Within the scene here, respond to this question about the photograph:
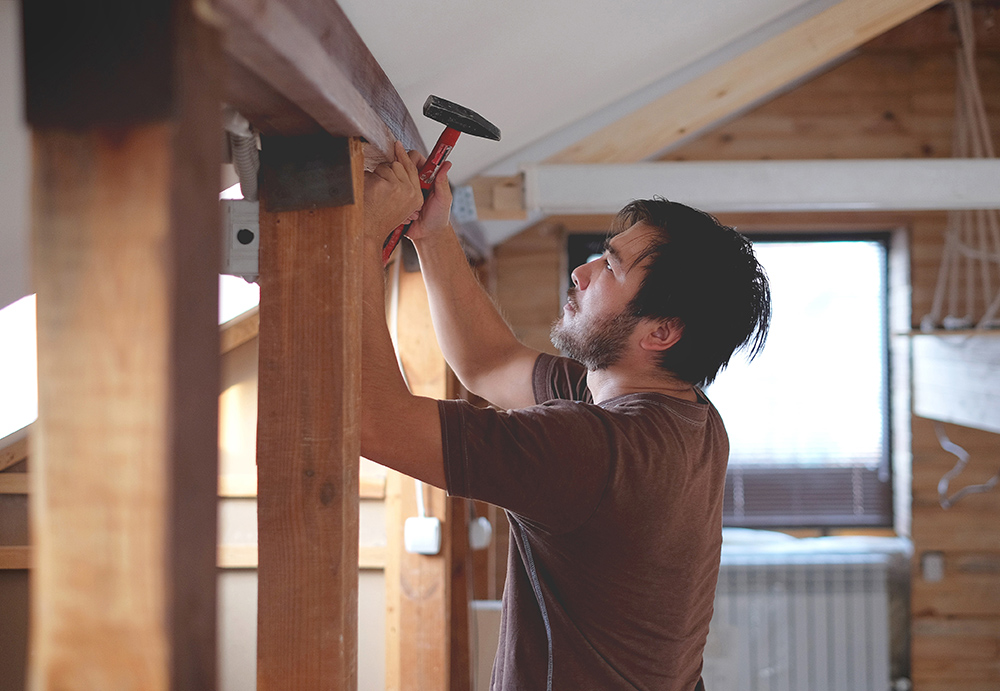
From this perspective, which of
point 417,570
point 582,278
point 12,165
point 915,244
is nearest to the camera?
point 12,165

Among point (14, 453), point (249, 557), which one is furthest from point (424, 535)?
point (14, 453)

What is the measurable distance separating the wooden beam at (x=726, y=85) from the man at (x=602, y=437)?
0.52 metres

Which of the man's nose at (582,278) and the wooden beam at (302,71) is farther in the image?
the man's nose at (582,278)

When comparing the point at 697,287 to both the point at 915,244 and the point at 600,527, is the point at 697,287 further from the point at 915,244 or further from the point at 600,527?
the point at 915,244

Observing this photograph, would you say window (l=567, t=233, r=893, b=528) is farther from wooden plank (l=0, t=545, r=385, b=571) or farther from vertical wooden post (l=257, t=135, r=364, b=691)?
vertical wooden post (l=257, t=135, r=364, b=691)

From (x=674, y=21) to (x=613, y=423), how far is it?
0.95m

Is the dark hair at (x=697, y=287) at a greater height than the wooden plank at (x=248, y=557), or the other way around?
the dark hair at (x=697, y=287)

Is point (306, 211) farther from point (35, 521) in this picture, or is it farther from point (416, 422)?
point (35, 521)

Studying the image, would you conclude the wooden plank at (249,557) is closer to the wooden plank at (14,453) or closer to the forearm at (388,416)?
the wooden plank at (14,453)

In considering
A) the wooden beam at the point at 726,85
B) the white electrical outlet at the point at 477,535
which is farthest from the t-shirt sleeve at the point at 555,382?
the white electrical outlet at the point at 477,535

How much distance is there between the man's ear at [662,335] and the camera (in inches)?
45.3

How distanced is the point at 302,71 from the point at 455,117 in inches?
14.5

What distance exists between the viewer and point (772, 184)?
5.84 ft

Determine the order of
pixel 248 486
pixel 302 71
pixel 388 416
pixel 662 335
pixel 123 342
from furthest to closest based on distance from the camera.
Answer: pixel 248 486 < pixel 662 335 < pixel 388 416 < pixel 302 71 < pixel 123 342
